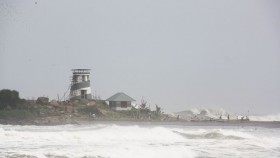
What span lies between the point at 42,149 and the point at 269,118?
69.6m

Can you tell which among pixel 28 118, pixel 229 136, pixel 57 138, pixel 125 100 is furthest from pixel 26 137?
pixel 125 100

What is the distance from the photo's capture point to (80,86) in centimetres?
6394

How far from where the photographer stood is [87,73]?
65.4 m

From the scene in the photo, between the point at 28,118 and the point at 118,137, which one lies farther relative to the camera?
the point at 28,118

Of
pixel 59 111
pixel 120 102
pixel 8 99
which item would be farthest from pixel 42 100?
pixel 120 102

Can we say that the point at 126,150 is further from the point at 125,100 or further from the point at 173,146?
the point at 125,100

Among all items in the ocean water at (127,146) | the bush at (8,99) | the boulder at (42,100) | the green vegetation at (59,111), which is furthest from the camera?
the boulder at (42,100)

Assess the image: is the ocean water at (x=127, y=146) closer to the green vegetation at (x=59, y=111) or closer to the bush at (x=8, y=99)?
the green vegetation at (x=59, y=111)

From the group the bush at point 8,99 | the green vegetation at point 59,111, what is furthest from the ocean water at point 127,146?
the bush at point 8,99

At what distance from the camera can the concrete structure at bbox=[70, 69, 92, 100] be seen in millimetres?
63812

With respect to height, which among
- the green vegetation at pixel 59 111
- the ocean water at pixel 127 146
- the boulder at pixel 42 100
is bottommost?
the ocean water at pixel 127 146

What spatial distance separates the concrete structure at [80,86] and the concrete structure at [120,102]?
3.01 meters

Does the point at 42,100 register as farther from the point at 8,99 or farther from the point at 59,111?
the point at 8,99

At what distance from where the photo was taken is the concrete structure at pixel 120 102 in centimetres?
6353
